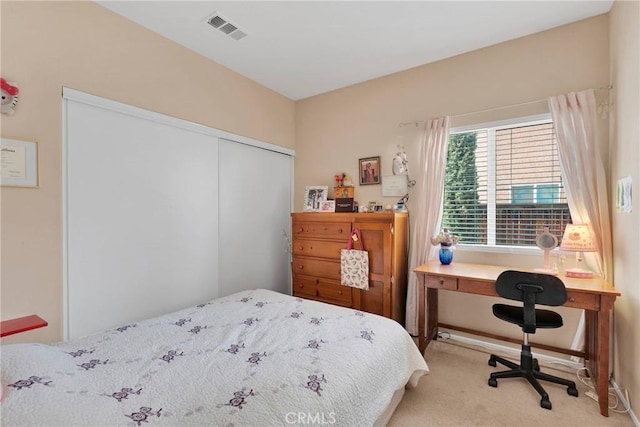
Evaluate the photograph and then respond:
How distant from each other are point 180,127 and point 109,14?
0.91 meters

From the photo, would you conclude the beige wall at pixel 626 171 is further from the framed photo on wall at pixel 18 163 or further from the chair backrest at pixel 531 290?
the framed photo on wall at pixel 18 163

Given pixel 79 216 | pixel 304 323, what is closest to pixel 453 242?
pixel 304 323

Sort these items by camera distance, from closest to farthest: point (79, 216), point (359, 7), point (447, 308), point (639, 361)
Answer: point (639, 361) → point (79, 216) → point (359, 7) → point (447, 308)

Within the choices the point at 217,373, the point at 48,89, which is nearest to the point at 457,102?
the point at 217,373

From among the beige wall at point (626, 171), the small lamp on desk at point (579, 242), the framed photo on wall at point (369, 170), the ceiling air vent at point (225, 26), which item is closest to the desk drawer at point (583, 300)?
the beige wall at point (626, 171)

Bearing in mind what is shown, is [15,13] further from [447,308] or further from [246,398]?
[447,308]

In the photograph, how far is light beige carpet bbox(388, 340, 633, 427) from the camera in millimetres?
1787

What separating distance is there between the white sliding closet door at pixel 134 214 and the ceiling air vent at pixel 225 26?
0.87m

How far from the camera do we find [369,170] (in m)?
3.39

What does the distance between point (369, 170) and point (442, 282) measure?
5.00 ft

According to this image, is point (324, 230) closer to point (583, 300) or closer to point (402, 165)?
point (402, 165)

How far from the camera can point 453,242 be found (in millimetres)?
2748

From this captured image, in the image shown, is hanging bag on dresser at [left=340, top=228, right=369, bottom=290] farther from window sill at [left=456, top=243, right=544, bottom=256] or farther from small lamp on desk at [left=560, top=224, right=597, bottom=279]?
small lamp on desk at [left=560, top=224, right=597, bottom=279]

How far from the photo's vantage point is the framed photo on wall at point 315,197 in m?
3.56
